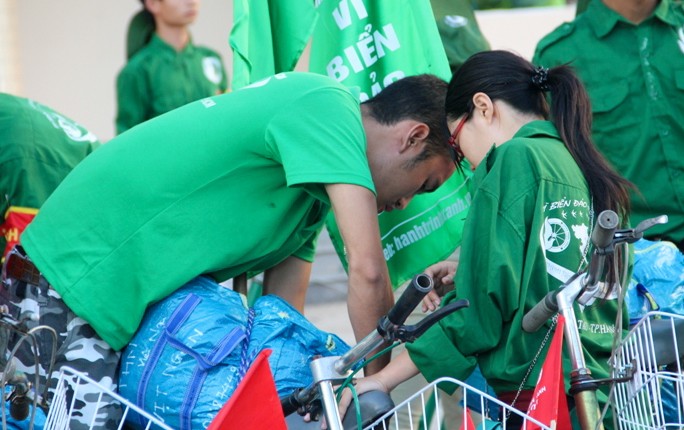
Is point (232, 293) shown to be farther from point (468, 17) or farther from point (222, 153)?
point (468, 17)

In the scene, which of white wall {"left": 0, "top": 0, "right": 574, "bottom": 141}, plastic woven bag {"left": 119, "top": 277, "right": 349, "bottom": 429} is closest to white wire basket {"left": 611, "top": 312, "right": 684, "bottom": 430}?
plastic woven bag {"left": 119, "top": 277, "right": 349, "bottom": 429}

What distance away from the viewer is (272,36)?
143 inches

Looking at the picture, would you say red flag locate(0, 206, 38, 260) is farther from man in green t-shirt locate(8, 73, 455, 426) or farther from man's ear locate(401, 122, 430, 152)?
man's ear locate(401, 122, 430, 152)

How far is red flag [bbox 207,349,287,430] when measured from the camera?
1.95m

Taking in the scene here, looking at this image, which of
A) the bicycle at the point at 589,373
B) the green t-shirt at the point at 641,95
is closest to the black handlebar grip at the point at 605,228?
the bicycle at the point at 589,373

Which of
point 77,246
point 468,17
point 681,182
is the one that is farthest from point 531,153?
point 468,17

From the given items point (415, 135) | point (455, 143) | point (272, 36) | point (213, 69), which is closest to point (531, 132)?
point (455, 143)

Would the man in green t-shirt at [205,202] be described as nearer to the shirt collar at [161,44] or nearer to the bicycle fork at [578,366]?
the bicycle fork at [578,366]

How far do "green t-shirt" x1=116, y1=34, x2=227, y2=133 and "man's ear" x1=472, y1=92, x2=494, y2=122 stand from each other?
4.26 m

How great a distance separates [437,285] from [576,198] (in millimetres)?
805

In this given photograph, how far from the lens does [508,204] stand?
2588mm

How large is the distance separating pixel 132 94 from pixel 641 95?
12.3 feet

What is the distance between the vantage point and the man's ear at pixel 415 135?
3066mm

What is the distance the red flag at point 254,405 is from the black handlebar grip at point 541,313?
61 cm
